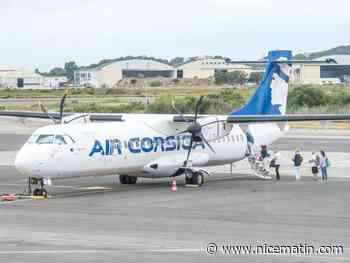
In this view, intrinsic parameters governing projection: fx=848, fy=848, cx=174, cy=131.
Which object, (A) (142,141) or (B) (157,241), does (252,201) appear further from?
(B) (157,241)

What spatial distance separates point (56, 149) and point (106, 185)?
519 cm

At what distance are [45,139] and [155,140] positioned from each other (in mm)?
4870

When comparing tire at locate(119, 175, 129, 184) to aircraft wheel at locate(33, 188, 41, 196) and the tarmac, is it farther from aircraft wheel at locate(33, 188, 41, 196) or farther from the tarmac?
aircraft wheel at locate(33, 188, 41, 196)

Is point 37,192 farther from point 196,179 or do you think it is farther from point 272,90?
point 272,90

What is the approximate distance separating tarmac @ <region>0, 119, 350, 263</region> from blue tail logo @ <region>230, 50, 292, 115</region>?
9.62 feet

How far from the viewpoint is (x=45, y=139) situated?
2873cm

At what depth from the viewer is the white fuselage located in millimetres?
28312

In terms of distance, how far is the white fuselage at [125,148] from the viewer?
28.3m

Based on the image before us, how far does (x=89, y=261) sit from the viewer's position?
1697cm

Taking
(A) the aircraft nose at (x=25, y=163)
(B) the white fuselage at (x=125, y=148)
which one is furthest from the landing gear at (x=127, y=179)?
(A) the aircraft nose at (x=25, y=163)

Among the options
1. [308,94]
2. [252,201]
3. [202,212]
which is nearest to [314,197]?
[252,201]

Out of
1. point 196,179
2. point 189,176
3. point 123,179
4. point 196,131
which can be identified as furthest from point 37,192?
point 196,131

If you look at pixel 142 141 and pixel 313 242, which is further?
pixel 142 141

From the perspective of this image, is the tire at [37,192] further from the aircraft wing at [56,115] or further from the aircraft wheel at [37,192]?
the aircraft wing at [56,115]
